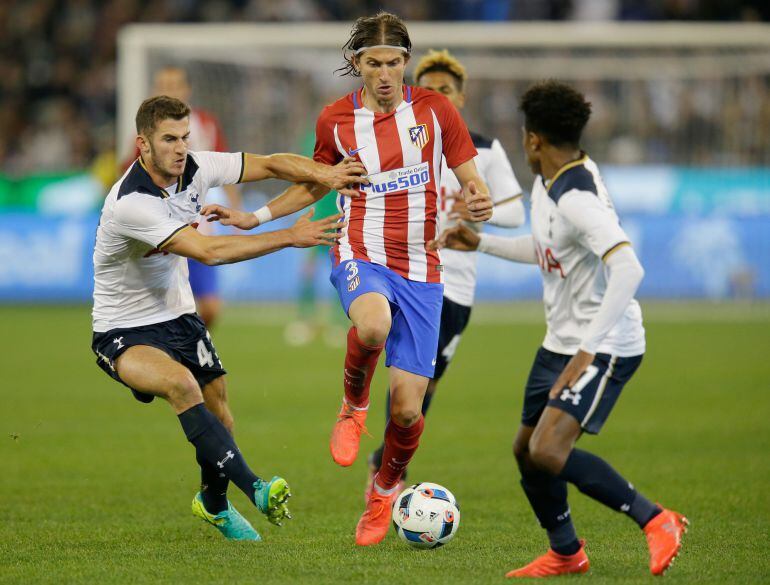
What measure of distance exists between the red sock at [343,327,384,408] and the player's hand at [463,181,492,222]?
813 mm

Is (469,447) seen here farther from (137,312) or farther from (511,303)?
(511,303)

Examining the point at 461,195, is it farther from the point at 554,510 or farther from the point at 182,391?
the point at 554,510

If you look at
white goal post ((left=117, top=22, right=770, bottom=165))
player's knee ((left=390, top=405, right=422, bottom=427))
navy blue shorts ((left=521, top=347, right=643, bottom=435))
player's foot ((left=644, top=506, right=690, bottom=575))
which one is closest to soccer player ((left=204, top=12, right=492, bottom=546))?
player's knee ((left=390, top=405, right=422, bottom=427))

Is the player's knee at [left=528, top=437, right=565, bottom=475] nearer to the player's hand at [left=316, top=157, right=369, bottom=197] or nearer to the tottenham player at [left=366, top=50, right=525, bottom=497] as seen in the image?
the player's hand at [left=316, top=157, right=369, bottom=197]

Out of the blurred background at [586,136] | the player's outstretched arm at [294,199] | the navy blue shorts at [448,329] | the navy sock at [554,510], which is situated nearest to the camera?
the navy sock at [554,510]

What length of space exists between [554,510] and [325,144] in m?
2.30

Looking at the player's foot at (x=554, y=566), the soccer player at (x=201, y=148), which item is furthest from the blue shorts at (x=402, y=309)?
the soccer player at (x=201, y=148)

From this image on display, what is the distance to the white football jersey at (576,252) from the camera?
5121 mm

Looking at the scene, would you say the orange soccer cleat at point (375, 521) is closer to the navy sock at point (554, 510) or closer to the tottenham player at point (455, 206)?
the navy sock at point (554, 510)

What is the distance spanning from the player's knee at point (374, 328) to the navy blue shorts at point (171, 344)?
2.93 ft

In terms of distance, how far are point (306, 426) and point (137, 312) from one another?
392 centimetres

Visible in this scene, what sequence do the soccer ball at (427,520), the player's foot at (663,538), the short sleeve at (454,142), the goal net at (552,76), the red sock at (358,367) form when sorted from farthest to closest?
the goal net at (552,76) < the short sleeve at (454,142) < the red sock at (358,367) < the soccer ball at (427,520) < the player's foot at (663,538)

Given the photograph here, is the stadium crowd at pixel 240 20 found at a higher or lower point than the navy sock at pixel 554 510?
higher

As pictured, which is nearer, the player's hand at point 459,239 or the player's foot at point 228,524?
the player's foot at point 228,524
